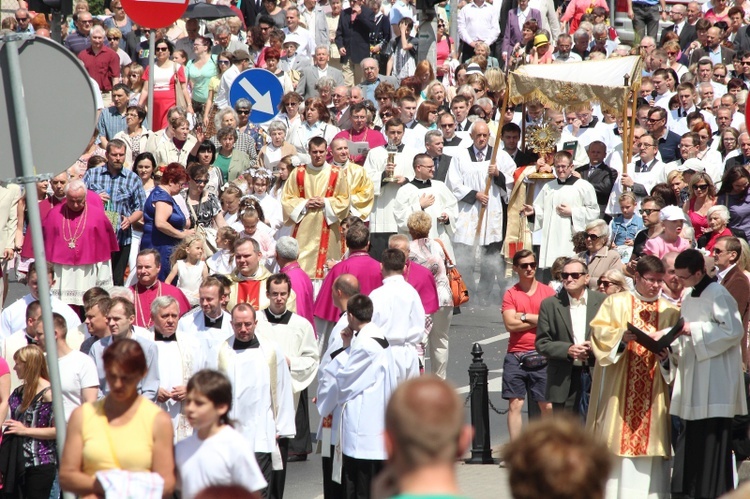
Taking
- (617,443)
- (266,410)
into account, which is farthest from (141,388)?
(617,443)

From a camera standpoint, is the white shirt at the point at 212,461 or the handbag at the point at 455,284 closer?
the white shirt at the point at 212,461

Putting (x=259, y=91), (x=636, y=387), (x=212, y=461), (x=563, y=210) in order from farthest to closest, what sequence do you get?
(x=259, y=91)
(x=563, y=210)
(x=636, y=387)
(x=212, y=461)

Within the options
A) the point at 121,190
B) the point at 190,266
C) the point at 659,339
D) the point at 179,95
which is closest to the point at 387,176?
the point at 121,190

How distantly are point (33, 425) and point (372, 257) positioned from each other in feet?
26.0

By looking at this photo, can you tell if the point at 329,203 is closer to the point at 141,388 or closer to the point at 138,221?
the point at 138,221

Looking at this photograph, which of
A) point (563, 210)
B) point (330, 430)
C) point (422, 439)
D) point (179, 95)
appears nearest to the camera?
point (422, 439)

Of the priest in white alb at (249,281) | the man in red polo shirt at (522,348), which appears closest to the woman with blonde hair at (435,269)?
the priest in white alb at (249,281)

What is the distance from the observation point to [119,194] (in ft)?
50.0

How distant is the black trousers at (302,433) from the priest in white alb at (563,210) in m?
5.54

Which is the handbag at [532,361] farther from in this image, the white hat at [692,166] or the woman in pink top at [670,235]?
the white hat at [692,166]

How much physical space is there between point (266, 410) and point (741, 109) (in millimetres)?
11820

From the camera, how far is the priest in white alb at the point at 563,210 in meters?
16.0

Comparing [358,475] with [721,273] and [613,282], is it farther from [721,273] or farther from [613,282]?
[721,273]

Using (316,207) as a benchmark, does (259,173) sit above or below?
above
